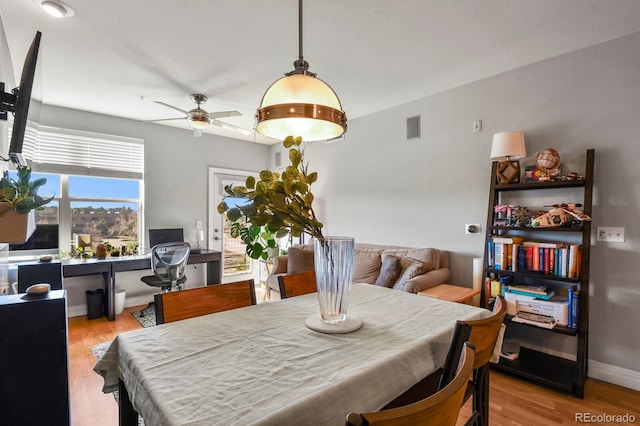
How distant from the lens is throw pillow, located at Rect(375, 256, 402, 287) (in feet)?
10.0

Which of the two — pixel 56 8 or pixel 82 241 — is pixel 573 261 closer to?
pixel 56 8

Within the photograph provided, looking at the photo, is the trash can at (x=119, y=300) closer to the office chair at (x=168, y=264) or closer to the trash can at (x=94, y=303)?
the trash can at (x=94, y=303)

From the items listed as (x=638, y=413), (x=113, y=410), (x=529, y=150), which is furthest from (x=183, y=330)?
(x=529, y=150)

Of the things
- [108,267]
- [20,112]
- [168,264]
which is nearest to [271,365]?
[20,112]

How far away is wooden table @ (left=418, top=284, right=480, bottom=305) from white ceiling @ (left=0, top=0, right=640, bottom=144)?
201cm

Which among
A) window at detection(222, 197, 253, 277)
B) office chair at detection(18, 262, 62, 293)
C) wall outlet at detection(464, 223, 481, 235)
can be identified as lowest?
window at detection(222, 197, 253, 277)

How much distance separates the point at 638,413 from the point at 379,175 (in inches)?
116

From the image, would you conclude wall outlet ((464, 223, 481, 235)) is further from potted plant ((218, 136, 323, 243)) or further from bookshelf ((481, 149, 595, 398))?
potted plant ((218, 136, 323, 243))

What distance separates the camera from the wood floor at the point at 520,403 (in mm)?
1943

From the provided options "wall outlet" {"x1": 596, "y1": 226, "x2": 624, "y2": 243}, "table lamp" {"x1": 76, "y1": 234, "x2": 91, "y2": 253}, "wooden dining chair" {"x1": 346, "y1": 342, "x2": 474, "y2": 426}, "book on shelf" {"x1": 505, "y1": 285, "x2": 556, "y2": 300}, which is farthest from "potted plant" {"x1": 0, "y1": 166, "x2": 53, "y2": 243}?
"wall outlet" {"x1": 596, "y1": 226, "x2": 624, "y2": 243}

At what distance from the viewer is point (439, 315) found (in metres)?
1.40

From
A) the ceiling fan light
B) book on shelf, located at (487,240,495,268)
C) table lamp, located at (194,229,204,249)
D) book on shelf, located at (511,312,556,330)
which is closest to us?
book on shelf, located at (511,312,556,330)

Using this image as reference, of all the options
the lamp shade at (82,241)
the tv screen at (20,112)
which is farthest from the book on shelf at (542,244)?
the lamp shade at (82,241)

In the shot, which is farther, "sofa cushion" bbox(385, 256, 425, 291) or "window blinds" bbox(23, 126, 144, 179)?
"window blinds" bbox(23, 126, 144, 179)
